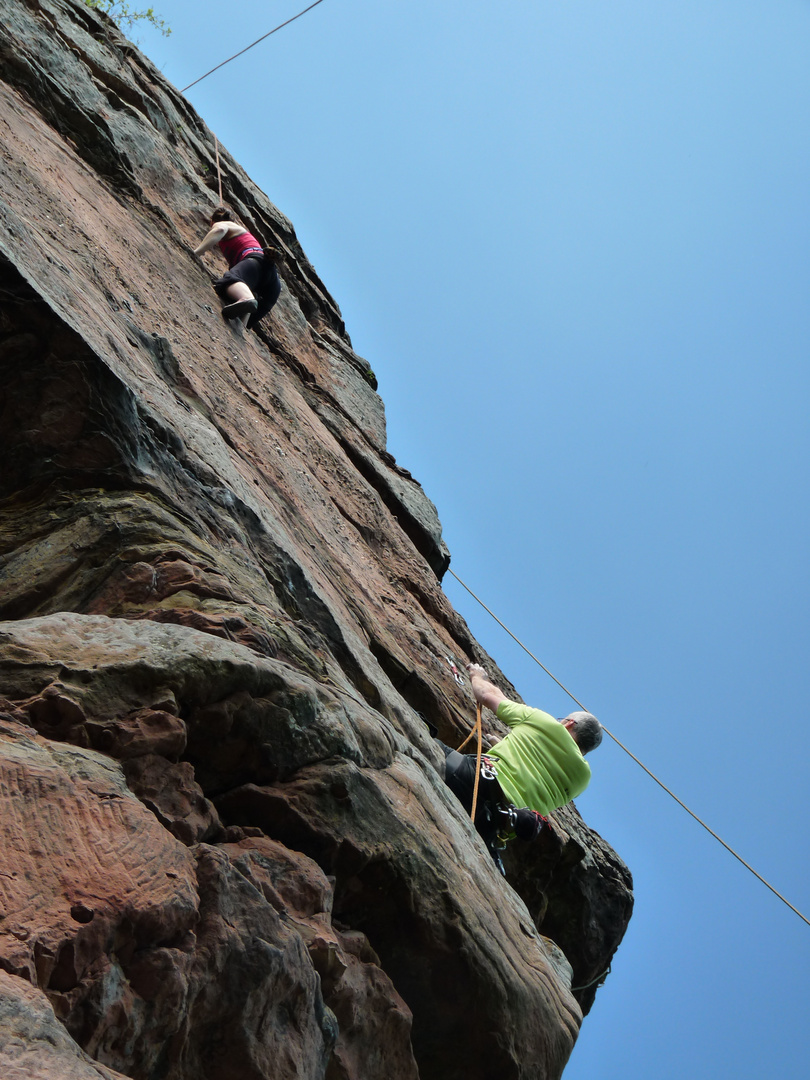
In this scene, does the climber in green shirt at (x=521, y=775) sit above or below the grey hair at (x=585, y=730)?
below

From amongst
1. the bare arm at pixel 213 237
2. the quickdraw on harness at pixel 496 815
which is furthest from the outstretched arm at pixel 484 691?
the bare arm at pixel 213 237

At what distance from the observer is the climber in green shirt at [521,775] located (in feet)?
16.0

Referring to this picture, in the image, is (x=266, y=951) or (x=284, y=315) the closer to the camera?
(x=266, y=951)

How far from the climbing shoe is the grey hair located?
3951 millimetres

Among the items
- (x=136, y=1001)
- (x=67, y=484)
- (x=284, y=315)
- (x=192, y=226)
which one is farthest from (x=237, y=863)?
(x=284, y=315)

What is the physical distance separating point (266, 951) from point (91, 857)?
0.49 m

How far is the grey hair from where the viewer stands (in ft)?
19.1

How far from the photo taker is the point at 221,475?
413 centimetres

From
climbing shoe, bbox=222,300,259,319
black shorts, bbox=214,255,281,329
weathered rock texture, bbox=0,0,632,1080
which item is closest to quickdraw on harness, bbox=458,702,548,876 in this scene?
weathered rock texture, bbox=0,0,632,1080

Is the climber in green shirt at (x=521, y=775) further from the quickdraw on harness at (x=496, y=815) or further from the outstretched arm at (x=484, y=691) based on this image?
the outstretched arm at (x=484, y=691)

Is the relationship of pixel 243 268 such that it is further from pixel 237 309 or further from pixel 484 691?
pixel 484 691

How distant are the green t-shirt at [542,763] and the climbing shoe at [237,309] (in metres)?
3.88

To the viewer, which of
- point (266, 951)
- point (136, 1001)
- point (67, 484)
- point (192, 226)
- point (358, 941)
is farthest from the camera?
point (192, 226)

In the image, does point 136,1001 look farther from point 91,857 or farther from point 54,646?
point 54,646
